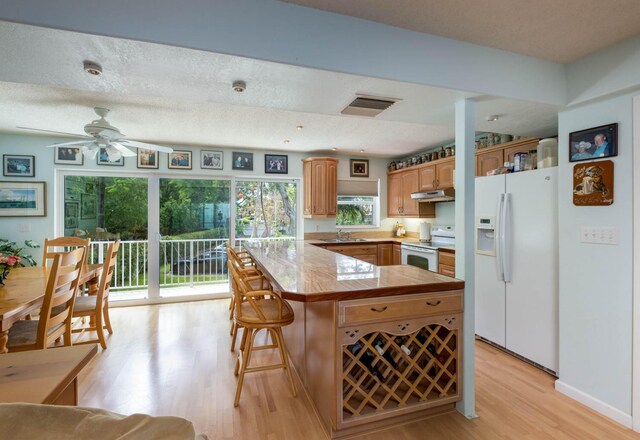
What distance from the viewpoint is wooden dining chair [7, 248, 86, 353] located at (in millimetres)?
2020

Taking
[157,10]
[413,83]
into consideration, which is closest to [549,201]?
[413,83]

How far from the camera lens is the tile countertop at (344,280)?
169cm

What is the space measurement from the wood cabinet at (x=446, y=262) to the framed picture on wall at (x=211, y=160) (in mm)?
3501

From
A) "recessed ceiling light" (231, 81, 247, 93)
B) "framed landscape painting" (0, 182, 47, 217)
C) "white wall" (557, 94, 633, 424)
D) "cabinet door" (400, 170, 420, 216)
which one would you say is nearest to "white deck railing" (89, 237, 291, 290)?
"framed landscape painting" (0, 182, 47, 217)

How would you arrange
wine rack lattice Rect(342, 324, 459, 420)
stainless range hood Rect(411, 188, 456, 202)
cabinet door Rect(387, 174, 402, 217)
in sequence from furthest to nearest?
cabinet door Rect(387, 174, 402, 217) < stainless range hood Rect(411, 188, 456, 202) < wine rack lattice Rect(342, 324, 459, 420)

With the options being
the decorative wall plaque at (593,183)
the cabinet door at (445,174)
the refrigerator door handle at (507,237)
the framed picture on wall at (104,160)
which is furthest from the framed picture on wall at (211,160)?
the decorative wall plaque at (593,183)

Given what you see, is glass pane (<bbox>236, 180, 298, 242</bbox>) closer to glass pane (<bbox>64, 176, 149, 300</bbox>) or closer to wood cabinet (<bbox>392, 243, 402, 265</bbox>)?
glass pane (<bbox>64, 176, 149, 300</bbox>)

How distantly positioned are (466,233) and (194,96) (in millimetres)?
2101

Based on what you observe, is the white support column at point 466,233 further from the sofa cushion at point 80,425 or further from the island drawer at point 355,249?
the island drawer at point 355,249

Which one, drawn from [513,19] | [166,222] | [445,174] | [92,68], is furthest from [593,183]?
[166,222]

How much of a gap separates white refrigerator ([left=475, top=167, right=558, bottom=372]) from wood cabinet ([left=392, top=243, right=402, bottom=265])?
188cm

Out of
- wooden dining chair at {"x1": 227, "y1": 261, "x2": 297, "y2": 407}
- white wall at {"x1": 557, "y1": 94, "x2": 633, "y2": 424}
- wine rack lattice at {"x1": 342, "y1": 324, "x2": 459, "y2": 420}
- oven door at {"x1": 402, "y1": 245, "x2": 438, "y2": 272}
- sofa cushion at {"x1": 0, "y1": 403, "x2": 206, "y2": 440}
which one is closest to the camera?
sofa cushion at {"x1": 0, "y1": 403, "x2": 206, "y2": 440}

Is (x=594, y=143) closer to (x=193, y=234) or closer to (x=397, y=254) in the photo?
(x=397, y=254)

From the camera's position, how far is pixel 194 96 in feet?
6.99
